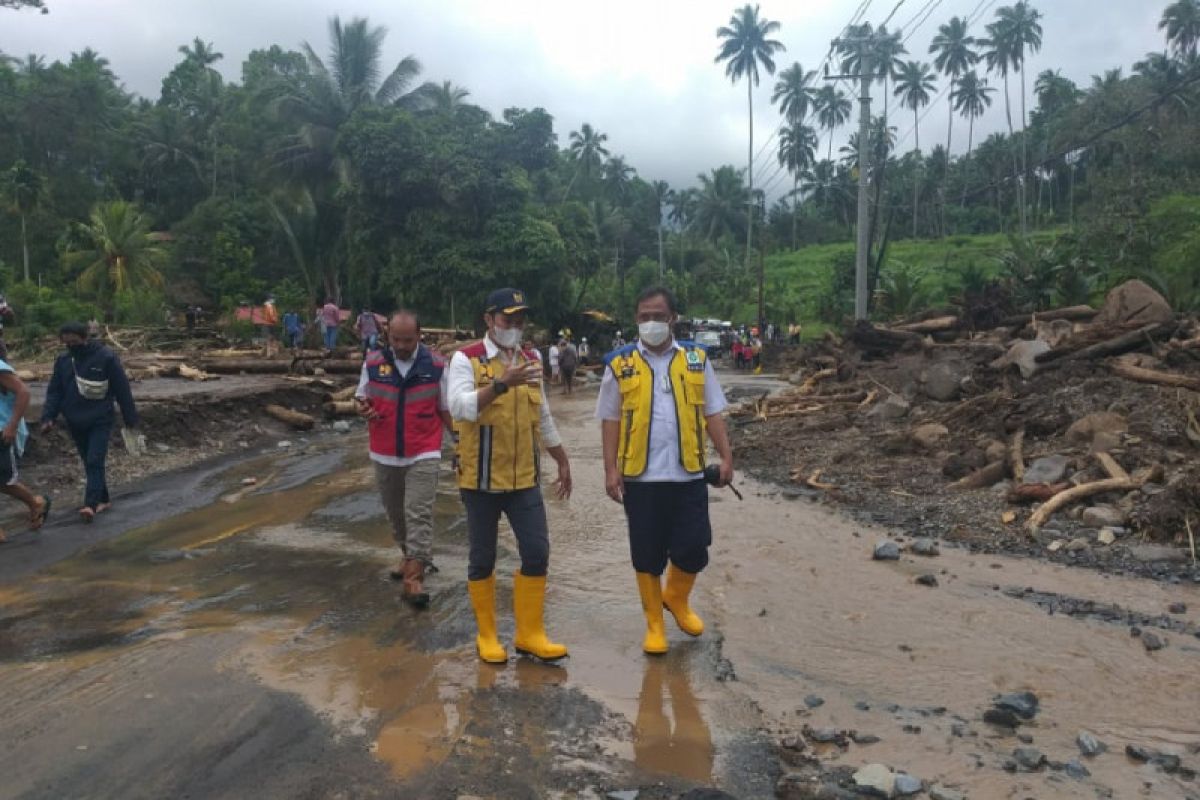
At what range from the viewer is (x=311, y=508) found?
8.24m

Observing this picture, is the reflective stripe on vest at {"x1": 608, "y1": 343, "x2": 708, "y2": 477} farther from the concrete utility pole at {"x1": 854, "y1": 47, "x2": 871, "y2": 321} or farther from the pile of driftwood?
the concrete utility pole at {"x1": 854, "y1": 47, "x2": 871, "y2": 321}

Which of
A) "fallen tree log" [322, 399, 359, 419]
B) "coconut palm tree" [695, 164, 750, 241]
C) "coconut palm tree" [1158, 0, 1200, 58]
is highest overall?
"coconut palm tree" [1158, 0, 1200, 58]

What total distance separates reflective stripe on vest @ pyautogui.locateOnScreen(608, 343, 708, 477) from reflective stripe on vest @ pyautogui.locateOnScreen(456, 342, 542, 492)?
473 mm

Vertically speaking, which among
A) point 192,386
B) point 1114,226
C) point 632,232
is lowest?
point 192,386

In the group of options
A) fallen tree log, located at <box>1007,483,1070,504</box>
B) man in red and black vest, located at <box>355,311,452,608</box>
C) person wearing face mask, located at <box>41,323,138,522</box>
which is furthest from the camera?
fallen tree log, located at <box>1007,483,1070,504</box>

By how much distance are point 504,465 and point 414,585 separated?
1.45m

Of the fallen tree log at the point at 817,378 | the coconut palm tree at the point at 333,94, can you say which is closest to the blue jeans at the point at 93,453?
the fallen tree log at the point at 817,378

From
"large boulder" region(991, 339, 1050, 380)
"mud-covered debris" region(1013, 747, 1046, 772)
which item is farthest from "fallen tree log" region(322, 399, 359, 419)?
"mud-covered debris" region(1013, 747, 1046, 772)

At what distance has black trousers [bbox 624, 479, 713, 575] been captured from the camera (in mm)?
4277

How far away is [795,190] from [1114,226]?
175 feet

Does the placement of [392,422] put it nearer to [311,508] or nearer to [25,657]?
[25,657]

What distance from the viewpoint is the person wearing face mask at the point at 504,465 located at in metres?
4.12

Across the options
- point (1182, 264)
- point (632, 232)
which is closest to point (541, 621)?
point (1182, 264)

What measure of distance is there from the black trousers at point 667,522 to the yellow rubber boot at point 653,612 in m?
0.05
